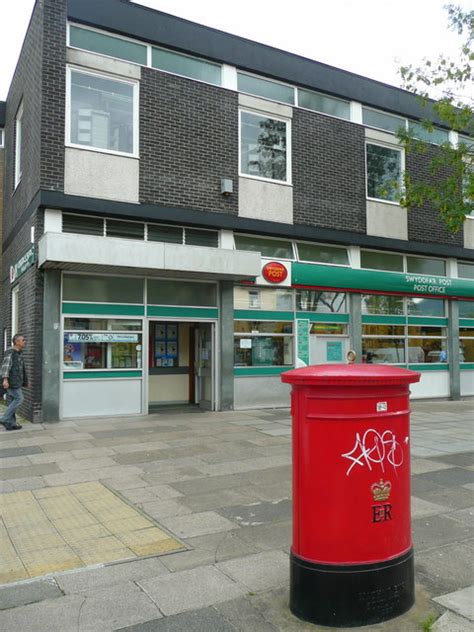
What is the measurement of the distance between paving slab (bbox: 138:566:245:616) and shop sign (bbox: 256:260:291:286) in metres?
10.0

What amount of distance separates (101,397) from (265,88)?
28.0 ft

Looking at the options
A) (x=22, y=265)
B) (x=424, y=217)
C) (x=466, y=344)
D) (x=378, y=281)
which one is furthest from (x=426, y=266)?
(x=22, y=265)

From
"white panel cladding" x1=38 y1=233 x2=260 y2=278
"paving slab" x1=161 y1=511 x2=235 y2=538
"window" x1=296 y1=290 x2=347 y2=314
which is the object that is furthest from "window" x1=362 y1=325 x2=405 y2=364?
"paving slab" x1=161 y1=511 x2=235 y2=538

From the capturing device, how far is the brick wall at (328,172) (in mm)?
14719

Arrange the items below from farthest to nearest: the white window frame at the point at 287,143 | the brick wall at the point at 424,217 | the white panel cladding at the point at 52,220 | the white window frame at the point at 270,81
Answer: the brick wall at the point at 424,217 → the white window frame at the point at 270,81 → the white window frame at the point at 287,143 → the white panel cladding at the point at 52,220

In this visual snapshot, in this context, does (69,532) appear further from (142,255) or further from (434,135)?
(434,135)

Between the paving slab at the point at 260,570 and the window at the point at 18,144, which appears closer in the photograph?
the paving slab at the point at 260,570

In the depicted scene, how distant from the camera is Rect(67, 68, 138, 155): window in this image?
1202 centimetres

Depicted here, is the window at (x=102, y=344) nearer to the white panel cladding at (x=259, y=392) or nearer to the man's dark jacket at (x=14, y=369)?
the man's dark jacket at (x=14, y=369)

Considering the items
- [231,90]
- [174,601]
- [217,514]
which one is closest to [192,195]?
[231,90]

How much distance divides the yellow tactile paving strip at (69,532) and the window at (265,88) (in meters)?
10.9

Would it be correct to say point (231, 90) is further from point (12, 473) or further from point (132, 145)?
point (12, 473)

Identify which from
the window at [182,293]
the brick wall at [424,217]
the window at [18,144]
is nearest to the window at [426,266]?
the brick wall at [424,217]

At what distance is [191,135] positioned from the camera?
516 inches
